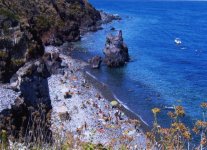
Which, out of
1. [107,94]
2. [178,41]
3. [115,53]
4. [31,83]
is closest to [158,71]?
[115,53]

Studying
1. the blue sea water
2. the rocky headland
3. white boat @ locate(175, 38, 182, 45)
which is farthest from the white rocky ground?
white boat @ locate(175, 38, 182, 45)

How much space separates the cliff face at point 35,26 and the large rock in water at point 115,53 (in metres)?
10.4

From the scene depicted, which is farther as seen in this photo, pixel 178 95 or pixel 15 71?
pixel 178 95

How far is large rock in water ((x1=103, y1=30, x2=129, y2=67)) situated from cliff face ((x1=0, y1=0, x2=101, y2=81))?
1041cm

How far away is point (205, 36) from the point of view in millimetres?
96000

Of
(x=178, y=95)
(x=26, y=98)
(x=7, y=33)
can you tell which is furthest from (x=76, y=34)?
(x=26, y=98)

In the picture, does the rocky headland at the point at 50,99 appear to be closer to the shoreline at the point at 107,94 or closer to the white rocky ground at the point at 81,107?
the white rocky ground at the point at 81,107

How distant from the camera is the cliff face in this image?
1251 inches

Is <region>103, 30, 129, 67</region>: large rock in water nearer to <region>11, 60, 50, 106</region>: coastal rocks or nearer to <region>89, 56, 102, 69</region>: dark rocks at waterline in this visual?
<region>89, 56, 102, 69</region>: dark rocks at waterline

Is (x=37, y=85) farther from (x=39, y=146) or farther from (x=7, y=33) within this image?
(x=39, y=146)

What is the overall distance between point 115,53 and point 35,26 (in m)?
17.7

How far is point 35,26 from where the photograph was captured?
7088 centimetres

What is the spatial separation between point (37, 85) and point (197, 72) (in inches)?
1372

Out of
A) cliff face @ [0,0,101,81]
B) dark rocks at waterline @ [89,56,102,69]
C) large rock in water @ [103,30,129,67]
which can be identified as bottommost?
dark rocks at waterline @ [89,56,102,69]
